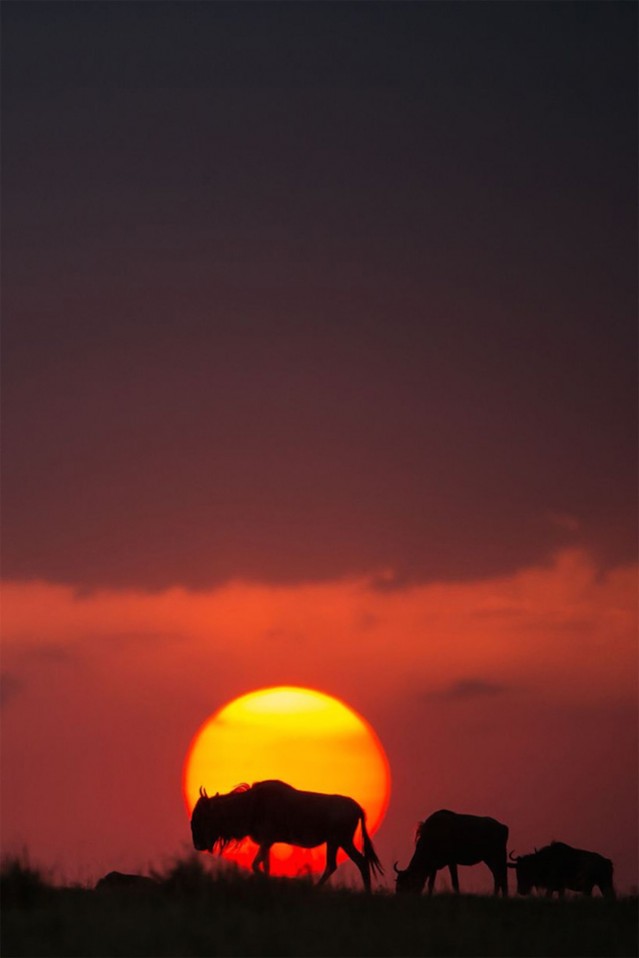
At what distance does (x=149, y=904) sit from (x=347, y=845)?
7.82 m

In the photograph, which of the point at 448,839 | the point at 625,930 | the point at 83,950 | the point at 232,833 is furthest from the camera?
the point at 448,839

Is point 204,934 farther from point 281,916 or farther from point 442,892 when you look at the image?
point 442,892

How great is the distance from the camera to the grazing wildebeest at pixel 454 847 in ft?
95.4

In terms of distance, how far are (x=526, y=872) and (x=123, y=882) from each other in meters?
10.5

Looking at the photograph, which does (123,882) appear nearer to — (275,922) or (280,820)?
(280,820)

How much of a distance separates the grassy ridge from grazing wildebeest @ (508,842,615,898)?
9.26m

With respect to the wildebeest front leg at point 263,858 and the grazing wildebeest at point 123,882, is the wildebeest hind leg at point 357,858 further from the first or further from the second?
the grazing wildebeest at point 123,882

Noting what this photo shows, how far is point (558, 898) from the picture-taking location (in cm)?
2138

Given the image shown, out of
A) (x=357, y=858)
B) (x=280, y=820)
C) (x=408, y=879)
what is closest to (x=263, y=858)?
(x=280, y=820)

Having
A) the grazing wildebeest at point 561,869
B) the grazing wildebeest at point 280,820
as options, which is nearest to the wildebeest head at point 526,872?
the grazing wildebeest at point 561,869

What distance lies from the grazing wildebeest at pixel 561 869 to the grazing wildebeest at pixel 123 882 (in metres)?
9.80

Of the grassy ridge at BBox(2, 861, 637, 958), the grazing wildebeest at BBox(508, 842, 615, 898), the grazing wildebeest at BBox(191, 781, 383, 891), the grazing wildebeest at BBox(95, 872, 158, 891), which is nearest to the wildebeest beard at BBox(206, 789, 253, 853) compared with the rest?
the grazing wildebeest at BBox(191, 781, 383, 891)

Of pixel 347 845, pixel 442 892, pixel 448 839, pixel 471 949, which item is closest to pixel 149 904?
pixel 471 949

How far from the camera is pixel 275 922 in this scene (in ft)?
53.9
